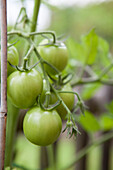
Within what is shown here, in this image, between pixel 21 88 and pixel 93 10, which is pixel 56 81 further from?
pixel 93 10

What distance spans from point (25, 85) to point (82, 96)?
0.43m

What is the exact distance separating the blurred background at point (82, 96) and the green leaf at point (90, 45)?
2 centimetres

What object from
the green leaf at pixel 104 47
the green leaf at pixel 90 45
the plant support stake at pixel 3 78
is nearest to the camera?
the plant support stake at pixel 3 78

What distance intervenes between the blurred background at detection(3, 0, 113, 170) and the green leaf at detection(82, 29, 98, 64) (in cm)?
2

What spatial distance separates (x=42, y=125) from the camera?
0.89 feet

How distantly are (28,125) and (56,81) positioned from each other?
75mm

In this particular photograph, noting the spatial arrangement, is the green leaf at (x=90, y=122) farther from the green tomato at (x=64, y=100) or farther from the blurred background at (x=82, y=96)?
the green tomato at (x=64, y=100)

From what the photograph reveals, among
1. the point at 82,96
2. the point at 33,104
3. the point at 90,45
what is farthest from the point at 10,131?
the point at 82,96

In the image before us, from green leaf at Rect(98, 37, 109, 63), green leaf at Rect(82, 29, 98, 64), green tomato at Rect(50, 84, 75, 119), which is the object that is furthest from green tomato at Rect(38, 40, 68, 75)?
green leaf at Rect(98, 37, 109, 63)

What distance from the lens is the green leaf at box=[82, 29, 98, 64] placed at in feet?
1.52

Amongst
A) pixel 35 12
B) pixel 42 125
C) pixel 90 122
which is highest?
pixel 35 12

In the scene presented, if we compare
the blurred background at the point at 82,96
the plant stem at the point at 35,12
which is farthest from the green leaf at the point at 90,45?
the plant stem at the point at 35,12

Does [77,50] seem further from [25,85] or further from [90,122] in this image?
[25,85]

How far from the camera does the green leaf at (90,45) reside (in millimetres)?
463
